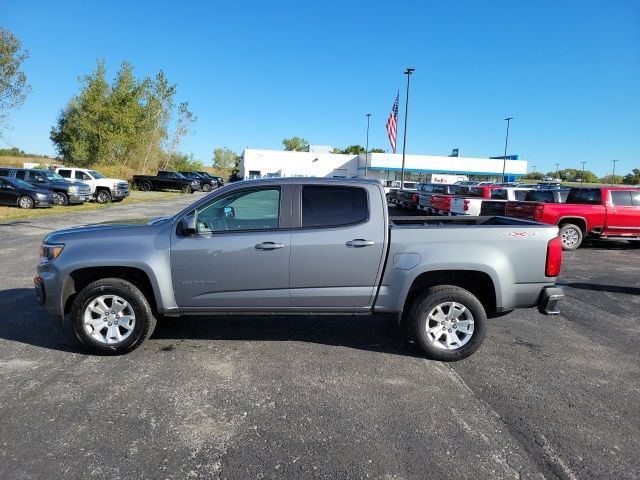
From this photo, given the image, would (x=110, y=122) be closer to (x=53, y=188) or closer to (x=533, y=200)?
(x=53, y=188)

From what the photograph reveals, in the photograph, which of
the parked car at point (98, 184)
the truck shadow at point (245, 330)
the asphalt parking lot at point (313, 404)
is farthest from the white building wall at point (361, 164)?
the asphalt parking lot at point (313, 404)

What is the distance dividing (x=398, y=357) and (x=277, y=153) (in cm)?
6652

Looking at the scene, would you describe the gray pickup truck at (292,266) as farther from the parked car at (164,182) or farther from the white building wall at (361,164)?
the white building wall at (361,164)

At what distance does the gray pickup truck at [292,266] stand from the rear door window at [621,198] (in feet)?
33.5

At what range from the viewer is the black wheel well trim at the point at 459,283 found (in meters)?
4.58

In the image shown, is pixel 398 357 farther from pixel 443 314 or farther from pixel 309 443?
pixel 309 443

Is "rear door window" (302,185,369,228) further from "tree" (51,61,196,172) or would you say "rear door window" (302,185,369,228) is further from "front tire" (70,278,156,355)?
"tree" (51,61,196,172)

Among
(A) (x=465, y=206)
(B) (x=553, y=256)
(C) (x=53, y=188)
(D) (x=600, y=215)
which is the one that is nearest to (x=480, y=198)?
(A) (x=465, y=206)

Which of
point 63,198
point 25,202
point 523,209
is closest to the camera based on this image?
point 523,209

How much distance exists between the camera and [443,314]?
15.0 ft

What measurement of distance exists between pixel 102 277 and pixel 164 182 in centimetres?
3878

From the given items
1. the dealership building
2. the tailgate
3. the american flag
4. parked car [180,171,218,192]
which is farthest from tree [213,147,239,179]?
the tailgate

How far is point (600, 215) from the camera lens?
12.8m

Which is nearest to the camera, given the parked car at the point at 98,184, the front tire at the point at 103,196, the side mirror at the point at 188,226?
the side mirror at the point at 188,226
